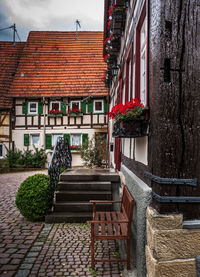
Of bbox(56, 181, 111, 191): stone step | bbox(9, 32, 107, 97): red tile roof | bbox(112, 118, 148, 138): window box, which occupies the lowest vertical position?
bbox(56, 181, 111, 191): stone step

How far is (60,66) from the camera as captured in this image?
16.8 meters

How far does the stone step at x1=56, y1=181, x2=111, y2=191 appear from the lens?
219 inches

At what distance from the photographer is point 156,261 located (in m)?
2.03

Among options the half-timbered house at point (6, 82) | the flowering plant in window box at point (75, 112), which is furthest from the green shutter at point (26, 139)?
the flowering plant in window box at point (75, 112)

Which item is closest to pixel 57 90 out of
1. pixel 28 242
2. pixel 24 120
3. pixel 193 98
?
pixel 24 120

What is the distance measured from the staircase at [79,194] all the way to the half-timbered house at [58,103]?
883 centimetres

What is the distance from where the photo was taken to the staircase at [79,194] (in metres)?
4.97

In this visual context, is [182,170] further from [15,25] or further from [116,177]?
[15,25]

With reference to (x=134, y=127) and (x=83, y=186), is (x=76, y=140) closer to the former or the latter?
(x=83, y=186)

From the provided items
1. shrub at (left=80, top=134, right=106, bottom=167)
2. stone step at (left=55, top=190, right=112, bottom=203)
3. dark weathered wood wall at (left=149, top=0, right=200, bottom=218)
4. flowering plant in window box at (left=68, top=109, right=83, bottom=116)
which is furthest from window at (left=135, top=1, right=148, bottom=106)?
flowering plant in window box at (left=68, top=109, right=83, bottom=116)

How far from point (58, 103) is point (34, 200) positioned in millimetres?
11328

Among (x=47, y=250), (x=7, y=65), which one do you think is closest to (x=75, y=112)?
(x=7, y=65)

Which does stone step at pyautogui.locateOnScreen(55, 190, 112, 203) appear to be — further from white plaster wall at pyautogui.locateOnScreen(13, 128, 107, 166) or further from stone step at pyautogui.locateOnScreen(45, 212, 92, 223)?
white plaster wall at pyautogui.locateOnScreen(13, 128, 107, 166)

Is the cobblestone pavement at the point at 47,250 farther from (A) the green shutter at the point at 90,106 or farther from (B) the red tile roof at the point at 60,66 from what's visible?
(B) the red tile roof at the point at 60,66
